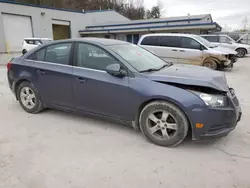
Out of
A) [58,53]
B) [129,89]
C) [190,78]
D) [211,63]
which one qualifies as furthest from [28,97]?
[211,63]

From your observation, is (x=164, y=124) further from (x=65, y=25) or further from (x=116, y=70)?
(x=65, y=25)

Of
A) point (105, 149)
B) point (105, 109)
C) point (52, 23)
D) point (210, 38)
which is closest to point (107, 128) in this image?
point (105, 109)

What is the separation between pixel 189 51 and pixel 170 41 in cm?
107

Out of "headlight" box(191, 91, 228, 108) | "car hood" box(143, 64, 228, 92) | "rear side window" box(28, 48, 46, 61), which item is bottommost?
"headlight" box(191, 91, 228, 108)

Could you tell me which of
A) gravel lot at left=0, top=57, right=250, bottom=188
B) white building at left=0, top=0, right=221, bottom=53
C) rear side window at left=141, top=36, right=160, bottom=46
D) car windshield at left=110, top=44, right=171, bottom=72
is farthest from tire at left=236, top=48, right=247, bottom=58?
car windshield at left=110, top=44, right=171, bottom=72

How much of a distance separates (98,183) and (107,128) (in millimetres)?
1476

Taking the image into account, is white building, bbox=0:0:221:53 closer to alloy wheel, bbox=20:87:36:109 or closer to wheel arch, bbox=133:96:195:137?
alloy wheel, bbox=20:87:36:109

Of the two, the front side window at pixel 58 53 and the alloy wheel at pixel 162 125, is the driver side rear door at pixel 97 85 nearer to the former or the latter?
the front side window at pixel 58 53

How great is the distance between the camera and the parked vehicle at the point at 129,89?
303 cm

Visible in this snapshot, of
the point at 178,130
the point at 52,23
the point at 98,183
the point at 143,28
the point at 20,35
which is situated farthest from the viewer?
the point at 52,23

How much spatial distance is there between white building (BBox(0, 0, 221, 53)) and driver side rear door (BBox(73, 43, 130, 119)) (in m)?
20.2

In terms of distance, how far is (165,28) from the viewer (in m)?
23.4

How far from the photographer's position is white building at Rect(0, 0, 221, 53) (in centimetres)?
2178

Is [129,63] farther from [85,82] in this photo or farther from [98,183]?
[98,183]
